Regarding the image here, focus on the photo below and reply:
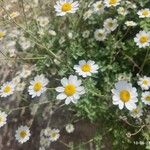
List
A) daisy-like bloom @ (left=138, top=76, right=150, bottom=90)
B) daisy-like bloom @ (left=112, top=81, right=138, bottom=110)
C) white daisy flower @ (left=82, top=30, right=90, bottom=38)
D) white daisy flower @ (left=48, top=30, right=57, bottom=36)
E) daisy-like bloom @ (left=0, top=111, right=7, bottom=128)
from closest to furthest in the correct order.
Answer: daisy-like bloom @ (left=112, top=81, right=138, bottom=110), daisy-like bloom @ (left=138, top=76, right=150, bottom=90), daisy-like bloom @ (left=0, top=111, right=7, bottom=128), white daisy flower @ (left=82, top=30, right=90, bottom=38), white daisy flower @ (left=48, top=30, right=57, bottom=36)

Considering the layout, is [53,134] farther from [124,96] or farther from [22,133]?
[124,96]

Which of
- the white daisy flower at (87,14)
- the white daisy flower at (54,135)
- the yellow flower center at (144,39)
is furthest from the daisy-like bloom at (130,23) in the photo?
the white daisy flower at (54,135)

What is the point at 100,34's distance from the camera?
302cm

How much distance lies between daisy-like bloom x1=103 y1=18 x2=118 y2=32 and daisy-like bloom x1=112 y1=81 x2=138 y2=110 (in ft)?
2.11

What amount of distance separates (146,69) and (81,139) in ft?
1.84

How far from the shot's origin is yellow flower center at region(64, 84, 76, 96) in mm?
2503

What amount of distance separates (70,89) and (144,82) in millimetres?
469

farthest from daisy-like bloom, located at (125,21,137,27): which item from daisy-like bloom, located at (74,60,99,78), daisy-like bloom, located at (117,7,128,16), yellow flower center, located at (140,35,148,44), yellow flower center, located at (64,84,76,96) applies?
yellow flower center, located at (64,84,76,96)

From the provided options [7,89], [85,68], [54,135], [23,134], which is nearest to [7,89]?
[7,89]

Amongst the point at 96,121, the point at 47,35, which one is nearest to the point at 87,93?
the point at 96,121

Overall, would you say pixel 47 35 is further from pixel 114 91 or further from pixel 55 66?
pixel 114 91

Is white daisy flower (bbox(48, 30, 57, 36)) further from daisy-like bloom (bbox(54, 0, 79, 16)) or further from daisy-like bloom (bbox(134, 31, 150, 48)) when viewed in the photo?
daisy-like bloom (bbox(134, 31, 150, 48))

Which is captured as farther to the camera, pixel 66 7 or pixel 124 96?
pixel 66 7

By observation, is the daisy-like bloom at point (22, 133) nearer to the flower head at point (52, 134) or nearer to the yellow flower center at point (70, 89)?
the flower head at point (52, 134)
